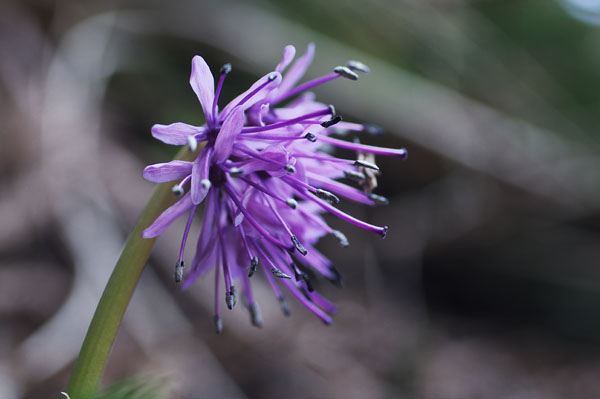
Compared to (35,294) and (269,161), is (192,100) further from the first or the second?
(269,161)

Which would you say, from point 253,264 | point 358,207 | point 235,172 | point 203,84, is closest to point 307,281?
point 253,264

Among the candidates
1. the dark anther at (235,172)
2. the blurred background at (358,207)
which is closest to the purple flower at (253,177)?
the dark anther at (235,172)

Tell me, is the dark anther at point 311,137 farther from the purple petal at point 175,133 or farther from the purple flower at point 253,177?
the purple petal at point 175,133

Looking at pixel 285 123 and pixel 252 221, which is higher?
pixel 285 123

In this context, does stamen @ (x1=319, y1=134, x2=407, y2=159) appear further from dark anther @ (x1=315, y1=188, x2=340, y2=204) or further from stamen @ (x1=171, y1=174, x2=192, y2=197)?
stamen @ (x1=171, y1=174, x2=192, y2=197)

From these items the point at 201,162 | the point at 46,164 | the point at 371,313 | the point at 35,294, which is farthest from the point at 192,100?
the point at 201,162

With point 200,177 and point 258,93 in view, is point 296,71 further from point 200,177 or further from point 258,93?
point 200,177

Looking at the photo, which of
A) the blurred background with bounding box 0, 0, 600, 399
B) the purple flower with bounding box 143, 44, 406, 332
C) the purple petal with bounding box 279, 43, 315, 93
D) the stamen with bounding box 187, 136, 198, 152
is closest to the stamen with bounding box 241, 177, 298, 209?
the purple flower with bounding box 143, 44, 406, 332
